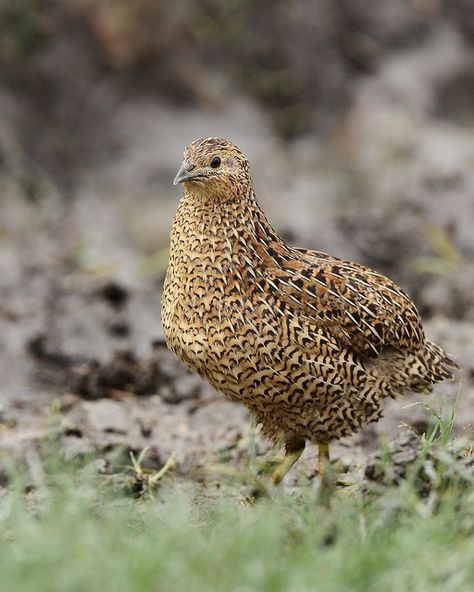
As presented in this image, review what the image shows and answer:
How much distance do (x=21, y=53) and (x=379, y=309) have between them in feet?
25.4

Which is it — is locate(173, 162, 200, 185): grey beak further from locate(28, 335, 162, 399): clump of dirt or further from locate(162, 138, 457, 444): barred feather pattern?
locate(28, 335, 162, 399): clump of dirt

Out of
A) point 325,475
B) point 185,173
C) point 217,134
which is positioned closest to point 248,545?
point 325,475

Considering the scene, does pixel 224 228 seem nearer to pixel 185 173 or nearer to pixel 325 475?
pixel 185 173

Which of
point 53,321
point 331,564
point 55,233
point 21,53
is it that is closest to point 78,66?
point 21,53

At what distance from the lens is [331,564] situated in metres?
3.76

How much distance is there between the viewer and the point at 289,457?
5668 millimetres

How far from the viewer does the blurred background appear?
9.41 meters

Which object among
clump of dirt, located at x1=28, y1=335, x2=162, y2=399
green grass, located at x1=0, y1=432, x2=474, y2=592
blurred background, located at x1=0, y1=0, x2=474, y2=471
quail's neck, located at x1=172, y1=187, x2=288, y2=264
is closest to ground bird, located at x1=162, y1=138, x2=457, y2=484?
quail's neck, located at x1=172, y1=187, x2=288, y2=264

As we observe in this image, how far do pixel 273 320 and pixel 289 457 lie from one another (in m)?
0.70

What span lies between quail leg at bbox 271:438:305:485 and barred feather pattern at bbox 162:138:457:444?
32 millimetres

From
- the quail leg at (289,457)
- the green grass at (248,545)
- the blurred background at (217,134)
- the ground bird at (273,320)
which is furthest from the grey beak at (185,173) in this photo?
the blurred background at (217,134)

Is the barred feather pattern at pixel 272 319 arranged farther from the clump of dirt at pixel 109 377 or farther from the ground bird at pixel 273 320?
the clump of dirt at pixel 109 377

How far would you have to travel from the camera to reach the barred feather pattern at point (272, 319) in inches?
210

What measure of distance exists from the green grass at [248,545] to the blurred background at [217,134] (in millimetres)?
4252
